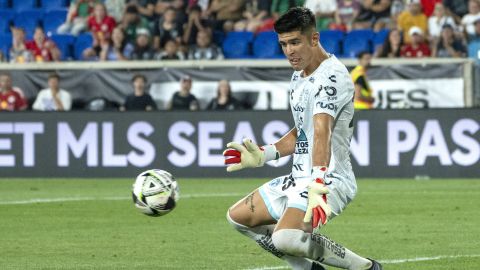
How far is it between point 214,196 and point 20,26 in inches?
401

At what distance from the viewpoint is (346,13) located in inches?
928

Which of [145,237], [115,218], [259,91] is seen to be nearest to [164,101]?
[259,91]

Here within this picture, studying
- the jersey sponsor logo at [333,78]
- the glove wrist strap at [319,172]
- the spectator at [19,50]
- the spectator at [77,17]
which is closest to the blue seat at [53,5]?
the spectator at [77,17]

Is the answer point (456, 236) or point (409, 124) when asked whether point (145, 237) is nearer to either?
point (456, 236)

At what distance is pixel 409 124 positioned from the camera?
64.3ft

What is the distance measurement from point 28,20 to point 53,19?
547 mm

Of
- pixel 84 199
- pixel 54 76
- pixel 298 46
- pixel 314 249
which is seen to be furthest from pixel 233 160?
pixel 54 76

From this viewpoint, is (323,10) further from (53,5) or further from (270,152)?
(270,152)

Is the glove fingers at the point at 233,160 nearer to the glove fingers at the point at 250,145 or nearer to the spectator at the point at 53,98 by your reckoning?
the glove fingers at the point at 250,145

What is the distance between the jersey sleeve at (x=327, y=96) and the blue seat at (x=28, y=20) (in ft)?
60.5

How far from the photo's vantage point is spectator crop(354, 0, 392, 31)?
75.8ft

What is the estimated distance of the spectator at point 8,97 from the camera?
21.7 metres

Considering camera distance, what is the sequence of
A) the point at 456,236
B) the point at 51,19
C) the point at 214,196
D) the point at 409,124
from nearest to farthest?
the point at 456,236 → the point at 214,196 → the point at 409,124 → the point at 51,19

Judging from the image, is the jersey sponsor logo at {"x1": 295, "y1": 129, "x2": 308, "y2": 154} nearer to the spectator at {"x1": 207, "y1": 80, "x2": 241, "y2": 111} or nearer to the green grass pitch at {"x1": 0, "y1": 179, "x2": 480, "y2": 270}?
the green grass pitch at {"x1": 0, "y1": 179, "x2": 480, "y2": 270}
